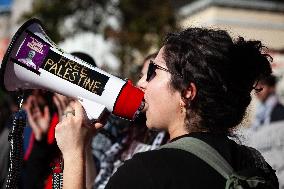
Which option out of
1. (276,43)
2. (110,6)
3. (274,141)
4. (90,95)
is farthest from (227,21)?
(90,95)

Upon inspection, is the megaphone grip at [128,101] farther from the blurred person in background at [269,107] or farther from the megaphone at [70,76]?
the blurred person in background at [269,107]

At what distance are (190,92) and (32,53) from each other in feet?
2.10

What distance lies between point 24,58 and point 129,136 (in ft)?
5.45

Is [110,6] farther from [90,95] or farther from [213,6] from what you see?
[90,95]

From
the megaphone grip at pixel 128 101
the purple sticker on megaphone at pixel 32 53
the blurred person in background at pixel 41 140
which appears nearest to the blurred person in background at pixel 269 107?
the blurred person in background at pixel 41 140

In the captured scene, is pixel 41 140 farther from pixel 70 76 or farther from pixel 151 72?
pixel 151 72

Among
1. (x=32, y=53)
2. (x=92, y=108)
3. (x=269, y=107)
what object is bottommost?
(x=92, y=108)

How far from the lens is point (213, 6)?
52.7 ft

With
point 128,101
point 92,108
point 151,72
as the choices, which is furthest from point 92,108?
point 151,72

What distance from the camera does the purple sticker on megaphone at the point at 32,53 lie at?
2240 mm

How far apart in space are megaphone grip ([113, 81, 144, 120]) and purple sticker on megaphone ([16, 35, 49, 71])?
0.32 m

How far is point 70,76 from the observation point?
2209mm

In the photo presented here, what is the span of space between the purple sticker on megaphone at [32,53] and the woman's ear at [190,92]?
1.91ft

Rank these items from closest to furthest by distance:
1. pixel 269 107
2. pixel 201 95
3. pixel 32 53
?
1. pixel 201 95
2. pixel 32 53
3. pixel 269 107
